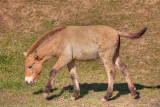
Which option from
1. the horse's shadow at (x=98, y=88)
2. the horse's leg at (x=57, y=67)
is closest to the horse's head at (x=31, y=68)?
the horse's leg at (x=57, y=67)

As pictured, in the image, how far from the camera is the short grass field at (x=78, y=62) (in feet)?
34.5

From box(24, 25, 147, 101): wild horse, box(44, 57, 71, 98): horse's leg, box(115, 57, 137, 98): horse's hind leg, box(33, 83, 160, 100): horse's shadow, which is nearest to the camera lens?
box(44, 57, 71, 98): horse's leg

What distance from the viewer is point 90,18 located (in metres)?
19.4

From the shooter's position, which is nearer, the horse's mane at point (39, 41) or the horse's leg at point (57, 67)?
the horse's leg at point (57, 67)

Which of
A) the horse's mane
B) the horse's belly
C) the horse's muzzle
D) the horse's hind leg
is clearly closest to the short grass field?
the horse's hind leg

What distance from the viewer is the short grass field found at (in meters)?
10.5

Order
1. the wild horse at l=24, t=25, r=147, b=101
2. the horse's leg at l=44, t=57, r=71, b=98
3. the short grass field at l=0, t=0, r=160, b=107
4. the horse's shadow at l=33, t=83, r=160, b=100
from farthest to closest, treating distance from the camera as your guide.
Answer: the horse's shadow at l=33, t=83, r=160, b=100, the short grass field at l=0, t=0, r=160, b=107, the wild horse at l=24, t=25, r=147, b=101, the horse's leg at l=44, t=57, r=71, b=98

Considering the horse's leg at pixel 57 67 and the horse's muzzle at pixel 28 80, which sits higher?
the horse's leg at pixel 57 67

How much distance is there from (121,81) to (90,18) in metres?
7.30

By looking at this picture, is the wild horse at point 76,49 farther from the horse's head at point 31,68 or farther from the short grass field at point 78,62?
the short grass field at point 78,62

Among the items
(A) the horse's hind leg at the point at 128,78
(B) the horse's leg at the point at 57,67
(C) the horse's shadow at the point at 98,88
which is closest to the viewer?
(B) the horse's leg at the point at 57,67

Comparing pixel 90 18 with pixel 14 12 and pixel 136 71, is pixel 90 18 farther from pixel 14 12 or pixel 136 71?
pixel 136 71

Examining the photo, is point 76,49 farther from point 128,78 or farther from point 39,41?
point 128,78

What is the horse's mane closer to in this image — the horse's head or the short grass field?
the horse's head
